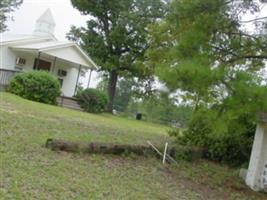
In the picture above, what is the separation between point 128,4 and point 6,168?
2433 centimetres

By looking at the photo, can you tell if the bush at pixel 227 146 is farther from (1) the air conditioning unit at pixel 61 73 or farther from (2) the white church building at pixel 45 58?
(1) the air conditioning unit at pixel 61 73

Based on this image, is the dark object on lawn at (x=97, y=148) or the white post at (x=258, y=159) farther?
the white post at (x=258, y=159)

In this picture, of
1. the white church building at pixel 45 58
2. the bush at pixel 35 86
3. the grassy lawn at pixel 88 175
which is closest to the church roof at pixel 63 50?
the white church building at pixel 45 58

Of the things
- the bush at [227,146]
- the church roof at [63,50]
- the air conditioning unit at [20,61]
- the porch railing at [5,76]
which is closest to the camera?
the bush at [227,146]

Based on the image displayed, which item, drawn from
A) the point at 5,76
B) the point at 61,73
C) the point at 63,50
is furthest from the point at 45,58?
the point at 5,76

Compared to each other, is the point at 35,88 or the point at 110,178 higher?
the point at 35,88

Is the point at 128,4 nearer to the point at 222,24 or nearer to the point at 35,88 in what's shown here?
the point at 35,88

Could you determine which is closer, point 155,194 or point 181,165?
point 155,194

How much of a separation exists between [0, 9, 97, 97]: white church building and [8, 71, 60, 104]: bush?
1874 millimetres

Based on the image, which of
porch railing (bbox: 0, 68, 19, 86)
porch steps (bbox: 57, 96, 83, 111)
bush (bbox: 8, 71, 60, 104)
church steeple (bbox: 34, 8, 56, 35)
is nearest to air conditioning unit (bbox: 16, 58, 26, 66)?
porch railing (bbox: 0, 68, 19, 86)

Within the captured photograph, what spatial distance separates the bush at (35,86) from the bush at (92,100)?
2.62 metres

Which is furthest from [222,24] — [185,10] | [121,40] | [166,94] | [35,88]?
[121,40]

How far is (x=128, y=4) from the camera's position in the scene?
95.7 ft

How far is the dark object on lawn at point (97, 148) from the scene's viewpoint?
8.19m
